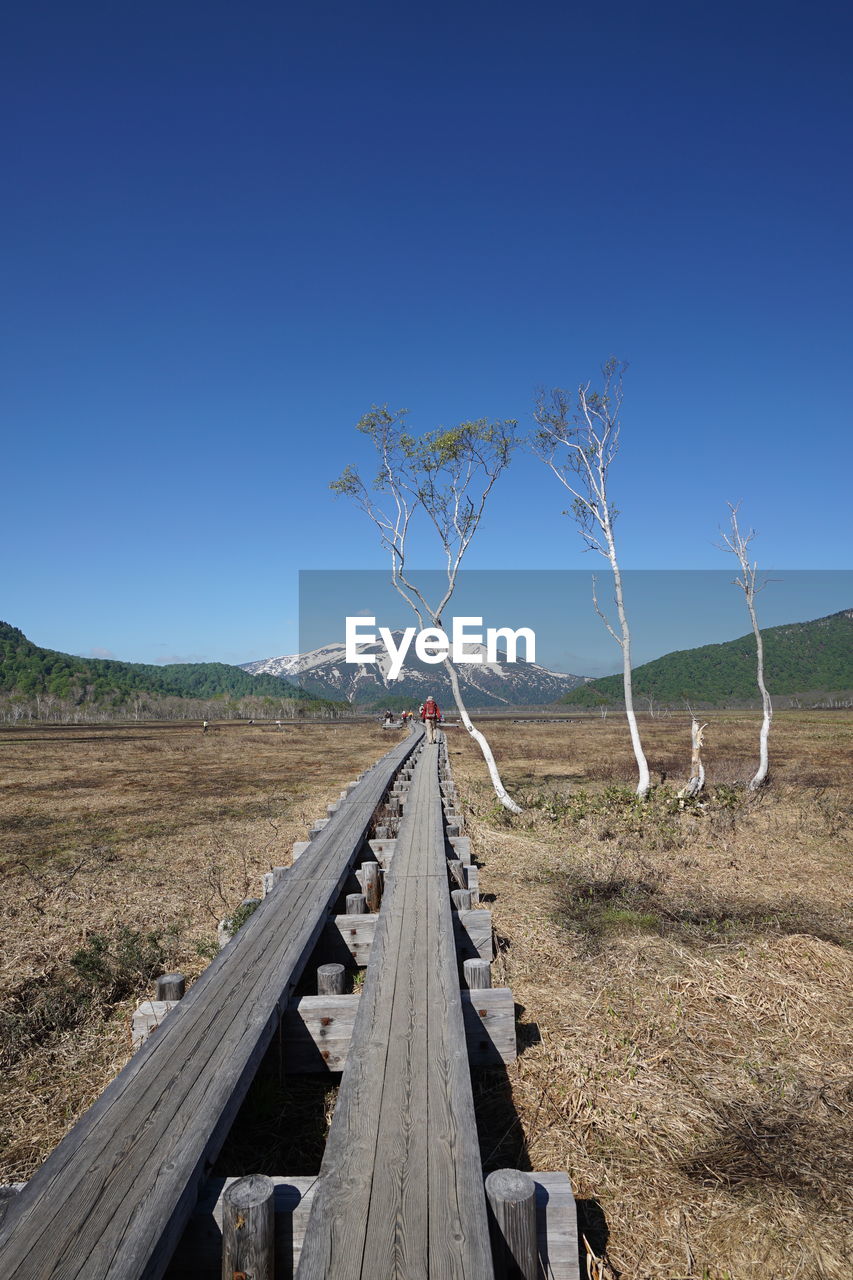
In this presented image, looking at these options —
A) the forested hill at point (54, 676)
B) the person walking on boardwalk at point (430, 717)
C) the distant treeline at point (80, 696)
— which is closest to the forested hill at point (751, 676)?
the distant treeline at point (80, 696)

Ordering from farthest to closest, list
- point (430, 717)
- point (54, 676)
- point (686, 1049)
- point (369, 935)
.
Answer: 1. point (54, 676)
2. point (430, 717)
3. point (369, 935)
4. point (686, 1049)

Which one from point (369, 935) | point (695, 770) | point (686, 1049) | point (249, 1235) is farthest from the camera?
point (695, 770)

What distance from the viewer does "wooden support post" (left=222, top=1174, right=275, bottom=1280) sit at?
221cm

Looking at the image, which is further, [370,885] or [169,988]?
[370,885]

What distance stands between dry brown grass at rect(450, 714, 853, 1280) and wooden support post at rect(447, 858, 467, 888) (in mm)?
673

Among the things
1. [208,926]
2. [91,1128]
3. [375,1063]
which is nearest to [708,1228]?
[375,1063]

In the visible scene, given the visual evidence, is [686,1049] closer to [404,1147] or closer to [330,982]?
[330,982]

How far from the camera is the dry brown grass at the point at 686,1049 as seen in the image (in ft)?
9.84

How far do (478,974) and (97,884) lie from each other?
7.15 meters

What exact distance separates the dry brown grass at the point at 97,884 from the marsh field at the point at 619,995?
3cm

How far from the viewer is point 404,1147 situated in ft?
8.73

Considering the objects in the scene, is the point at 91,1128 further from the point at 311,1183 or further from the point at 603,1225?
the point at 603,1225

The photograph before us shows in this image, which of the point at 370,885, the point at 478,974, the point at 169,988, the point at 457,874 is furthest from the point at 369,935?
the point at 169,988

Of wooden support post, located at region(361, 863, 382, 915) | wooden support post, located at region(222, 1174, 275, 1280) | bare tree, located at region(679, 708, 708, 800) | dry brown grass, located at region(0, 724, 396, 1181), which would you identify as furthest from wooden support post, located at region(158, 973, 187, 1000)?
bare tree, located at region(679, 708, 708, 800)
